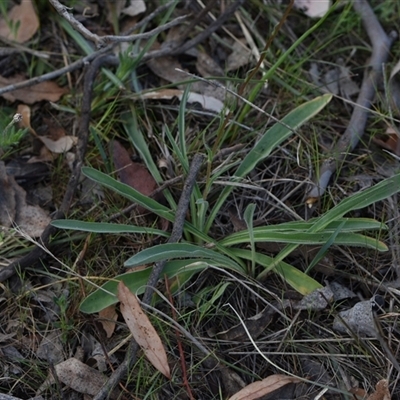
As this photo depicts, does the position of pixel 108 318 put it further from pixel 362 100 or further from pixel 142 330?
pixel 362 100

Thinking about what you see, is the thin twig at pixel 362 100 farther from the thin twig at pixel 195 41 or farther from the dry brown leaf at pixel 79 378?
the dry brown leaf at pixel 79 378

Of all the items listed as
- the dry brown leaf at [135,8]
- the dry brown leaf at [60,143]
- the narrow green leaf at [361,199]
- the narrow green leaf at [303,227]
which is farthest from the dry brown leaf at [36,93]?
the narrow green leaf at [361,199]

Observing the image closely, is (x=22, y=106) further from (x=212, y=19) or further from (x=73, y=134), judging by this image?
(x=212, y=19)

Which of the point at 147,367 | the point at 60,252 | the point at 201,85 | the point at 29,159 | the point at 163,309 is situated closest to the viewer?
the point at 147,367

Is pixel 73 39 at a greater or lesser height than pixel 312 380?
greater

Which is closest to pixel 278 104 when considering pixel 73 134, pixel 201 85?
pixel 201 85

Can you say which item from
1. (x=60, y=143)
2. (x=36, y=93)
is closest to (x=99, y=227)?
(x=60, y=143)
